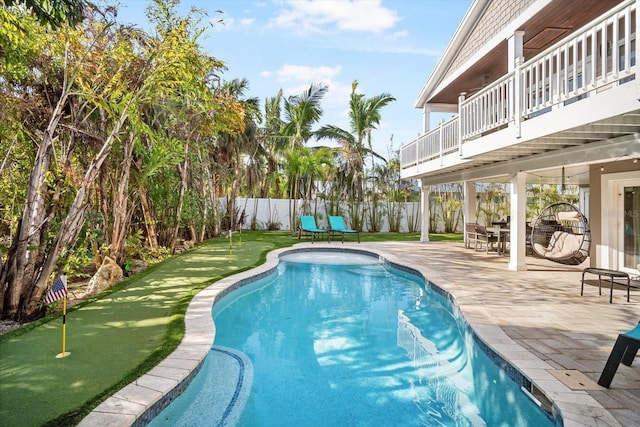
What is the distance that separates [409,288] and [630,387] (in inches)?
199

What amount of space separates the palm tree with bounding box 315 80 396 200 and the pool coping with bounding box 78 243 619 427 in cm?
1501

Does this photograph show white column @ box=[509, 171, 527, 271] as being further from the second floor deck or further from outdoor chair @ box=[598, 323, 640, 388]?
outdoor chair @ box=[598, 323, 640, 388]

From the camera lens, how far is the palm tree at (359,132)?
19812 mm

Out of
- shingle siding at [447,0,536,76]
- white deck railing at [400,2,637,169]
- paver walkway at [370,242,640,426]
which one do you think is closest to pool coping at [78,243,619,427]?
paver walkway at [370,242,640,426]

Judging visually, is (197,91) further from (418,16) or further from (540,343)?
(418,16)

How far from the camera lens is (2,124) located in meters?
5.06

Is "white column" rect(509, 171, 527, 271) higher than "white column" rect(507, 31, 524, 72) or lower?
lower

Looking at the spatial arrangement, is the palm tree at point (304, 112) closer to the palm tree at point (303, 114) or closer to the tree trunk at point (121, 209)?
the palm tree at point (303, 114)

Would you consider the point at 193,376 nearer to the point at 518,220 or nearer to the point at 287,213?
the point at 518,220

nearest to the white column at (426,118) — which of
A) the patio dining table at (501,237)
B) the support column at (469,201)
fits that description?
the support column at (469,201)

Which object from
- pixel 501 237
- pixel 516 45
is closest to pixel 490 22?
pixel 516 45

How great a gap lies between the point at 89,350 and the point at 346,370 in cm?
268

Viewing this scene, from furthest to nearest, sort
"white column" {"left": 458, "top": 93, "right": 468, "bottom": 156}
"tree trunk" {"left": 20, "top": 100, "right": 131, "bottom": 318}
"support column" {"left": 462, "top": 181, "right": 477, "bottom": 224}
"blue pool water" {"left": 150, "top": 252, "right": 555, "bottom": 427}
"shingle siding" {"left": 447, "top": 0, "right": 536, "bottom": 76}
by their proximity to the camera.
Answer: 1. "support column" {"left": 462, "top": 181, "right": 477, "bottom": 224}
2. "white column" {"left": 458, "top": 93, "right": 468, "bottom": 156}
3. "shingle siding" {"left": 447, "top": 0, "right": 536, "bottom": 76}
4. "tree trunk" {"left": 20, "top": 100, "right": 131, "bottom": 318}
5. "blue pool water" {"left": 150, "top": 252, "right": 555, "bottom": 427}

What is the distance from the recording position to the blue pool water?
3.28 meters
